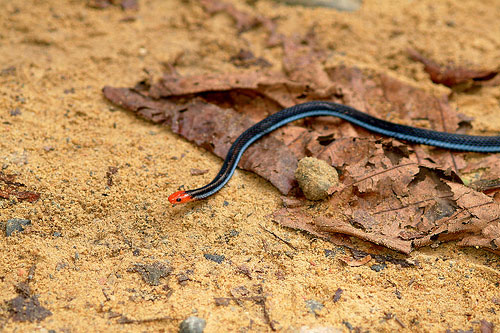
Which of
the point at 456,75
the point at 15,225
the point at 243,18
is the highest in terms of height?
the point at 243,18

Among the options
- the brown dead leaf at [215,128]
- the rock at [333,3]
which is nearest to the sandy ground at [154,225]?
the brown dead leaf at [215,128]

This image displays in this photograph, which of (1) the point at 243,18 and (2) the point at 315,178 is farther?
(1) the point at 243,18

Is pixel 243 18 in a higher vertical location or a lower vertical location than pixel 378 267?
higher

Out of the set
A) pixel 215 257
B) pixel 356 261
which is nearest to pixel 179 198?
pixel 215 257

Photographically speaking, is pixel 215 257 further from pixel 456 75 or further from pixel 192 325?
pixel 456 75

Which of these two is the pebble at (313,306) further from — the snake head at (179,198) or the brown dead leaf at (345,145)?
the snake head at (179,198)

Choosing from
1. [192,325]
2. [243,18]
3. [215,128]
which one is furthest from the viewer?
[243,18]

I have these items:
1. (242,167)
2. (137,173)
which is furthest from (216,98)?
(137,173)

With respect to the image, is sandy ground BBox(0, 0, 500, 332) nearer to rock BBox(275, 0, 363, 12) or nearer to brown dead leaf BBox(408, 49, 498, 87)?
brown dead leaf BBox(408, 49, 498, 87)
